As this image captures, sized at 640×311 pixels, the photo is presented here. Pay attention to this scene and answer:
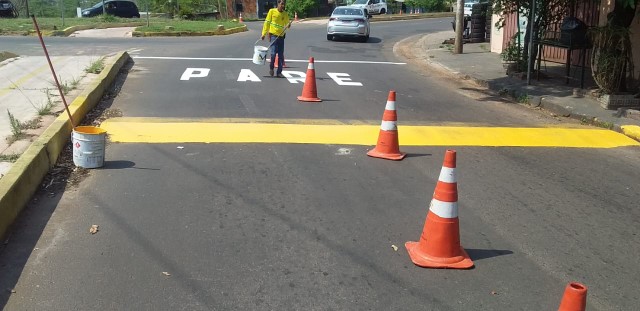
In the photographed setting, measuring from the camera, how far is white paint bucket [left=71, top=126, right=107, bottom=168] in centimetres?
625

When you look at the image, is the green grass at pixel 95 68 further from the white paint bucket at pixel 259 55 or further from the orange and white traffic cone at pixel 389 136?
the orange and white traffic cone at pixel 389 136

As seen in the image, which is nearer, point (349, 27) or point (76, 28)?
point (349, 27)

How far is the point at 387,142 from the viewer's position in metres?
7.27

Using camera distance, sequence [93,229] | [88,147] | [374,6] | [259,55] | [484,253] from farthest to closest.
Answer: [374,6], [259,55], [88,147], [93,229], [484,253]

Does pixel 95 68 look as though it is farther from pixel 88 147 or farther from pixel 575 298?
pixel 575 298

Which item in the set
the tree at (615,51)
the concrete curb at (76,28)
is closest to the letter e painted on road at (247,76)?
the tree at (615,51)

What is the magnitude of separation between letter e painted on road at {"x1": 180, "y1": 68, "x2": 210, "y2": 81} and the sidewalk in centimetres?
607

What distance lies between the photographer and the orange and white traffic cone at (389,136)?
7219mm

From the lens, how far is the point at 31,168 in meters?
5.67

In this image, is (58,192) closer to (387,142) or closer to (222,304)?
(222,304)

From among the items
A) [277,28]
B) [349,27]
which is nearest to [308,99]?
[277,28]

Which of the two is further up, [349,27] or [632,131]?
[349,27]

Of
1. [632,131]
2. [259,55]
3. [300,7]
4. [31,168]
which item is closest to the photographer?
[31,168]

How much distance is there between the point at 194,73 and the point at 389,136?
7894mm
